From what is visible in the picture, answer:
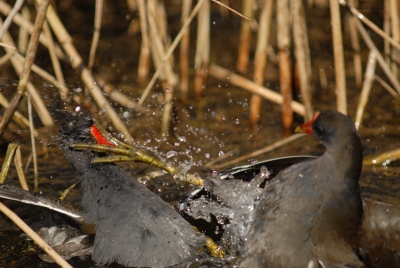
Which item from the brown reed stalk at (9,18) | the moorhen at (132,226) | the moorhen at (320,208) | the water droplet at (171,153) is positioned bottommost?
the water droplet at (171,153)

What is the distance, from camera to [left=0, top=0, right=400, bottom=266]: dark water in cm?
373

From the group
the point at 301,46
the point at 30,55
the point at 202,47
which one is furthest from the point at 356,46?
the point at 30,55


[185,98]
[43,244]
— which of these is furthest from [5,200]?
[185,98]

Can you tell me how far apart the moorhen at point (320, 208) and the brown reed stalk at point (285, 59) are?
1.25 meters

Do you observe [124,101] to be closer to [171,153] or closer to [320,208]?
[171,153]

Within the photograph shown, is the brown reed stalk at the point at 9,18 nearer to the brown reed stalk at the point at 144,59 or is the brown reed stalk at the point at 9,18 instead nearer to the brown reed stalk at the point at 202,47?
the brown reed stalk at the point at 144,59

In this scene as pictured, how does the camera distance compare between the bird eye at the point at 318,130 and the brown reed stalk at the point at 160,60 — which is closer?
the bird eye at the point at 318,130

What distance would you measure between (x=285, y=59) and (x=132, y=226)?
1.56 meters

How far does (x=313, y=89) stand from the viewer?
15.8ft

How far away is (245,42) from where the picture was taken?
473 centimetres

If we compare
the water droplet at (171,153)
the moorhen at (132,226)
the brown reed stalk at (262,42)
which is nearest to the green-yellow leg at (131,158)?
the moorhen at (132,226)

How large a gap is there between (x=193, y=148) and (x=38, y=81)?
1.09 meters

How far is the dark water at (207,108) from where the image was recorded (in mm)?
3732

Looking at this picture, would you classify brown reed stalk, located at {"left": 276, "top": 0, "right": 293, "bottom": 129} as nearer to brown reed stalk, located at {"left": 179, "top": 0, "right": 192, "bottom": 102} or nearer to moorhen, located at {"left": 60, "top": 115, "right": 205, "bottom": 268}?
brown reed stalk, located at {"left": 179, "top": 0, "right": 192, "bottom": 102}
